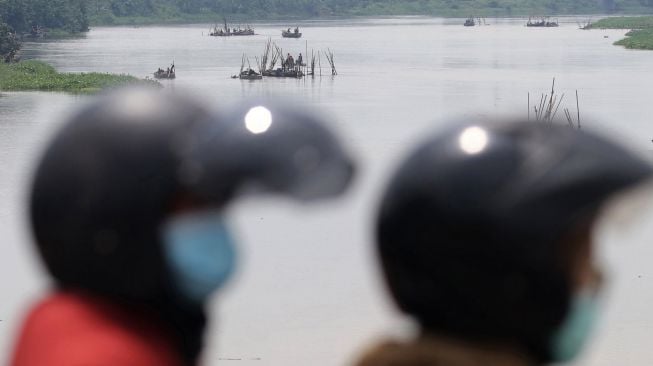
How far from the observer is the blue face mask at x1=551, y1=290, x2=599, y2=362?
90cm

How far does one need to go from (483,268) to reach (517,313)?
45 millimetres

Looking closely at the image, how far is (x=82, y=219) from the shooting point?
1.07m

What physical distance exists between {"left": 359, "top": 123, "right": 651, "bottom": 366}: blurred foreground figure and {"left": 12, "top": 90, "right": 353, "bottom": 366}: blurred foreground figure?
0.12 m

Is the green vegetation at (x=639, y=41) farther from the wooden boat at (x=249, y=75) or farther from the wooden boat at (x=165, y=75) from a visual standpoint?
the wooden boat at (x=165, y=75)

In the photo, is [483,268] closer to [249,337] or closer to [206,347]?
[206,347]

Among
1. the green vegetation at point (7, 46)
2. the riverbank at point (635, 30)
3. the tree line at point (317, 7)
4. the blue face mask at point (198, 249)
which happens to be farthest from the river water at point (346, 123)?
the tree line at point (317, 7)

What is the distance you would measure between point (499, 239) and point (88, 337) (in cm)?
40

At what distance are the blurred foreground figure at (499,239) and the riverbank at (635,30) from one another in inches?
1444

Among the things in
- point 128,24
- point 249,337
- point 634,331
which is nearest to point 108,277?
point 249,337

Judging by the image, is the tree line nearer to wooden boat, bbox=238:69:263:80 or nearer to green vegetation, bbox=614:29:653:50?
green vegetation, bbox=614:29:653:50

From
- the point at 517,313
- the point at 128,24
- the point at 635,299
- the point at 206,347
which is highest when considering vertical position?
the point at 517,313

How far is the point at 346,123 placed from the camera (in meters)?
17.9

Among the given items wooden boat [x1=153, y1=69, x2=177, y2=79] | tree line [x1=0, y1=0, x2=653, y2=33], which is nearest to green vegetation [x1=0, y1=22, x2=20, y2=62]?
wooden boat [x1=153, y1=69, x2=177, y2=79]

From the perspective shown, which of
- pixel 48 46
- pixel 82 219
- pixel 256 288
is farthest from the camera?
pixel 48 46
